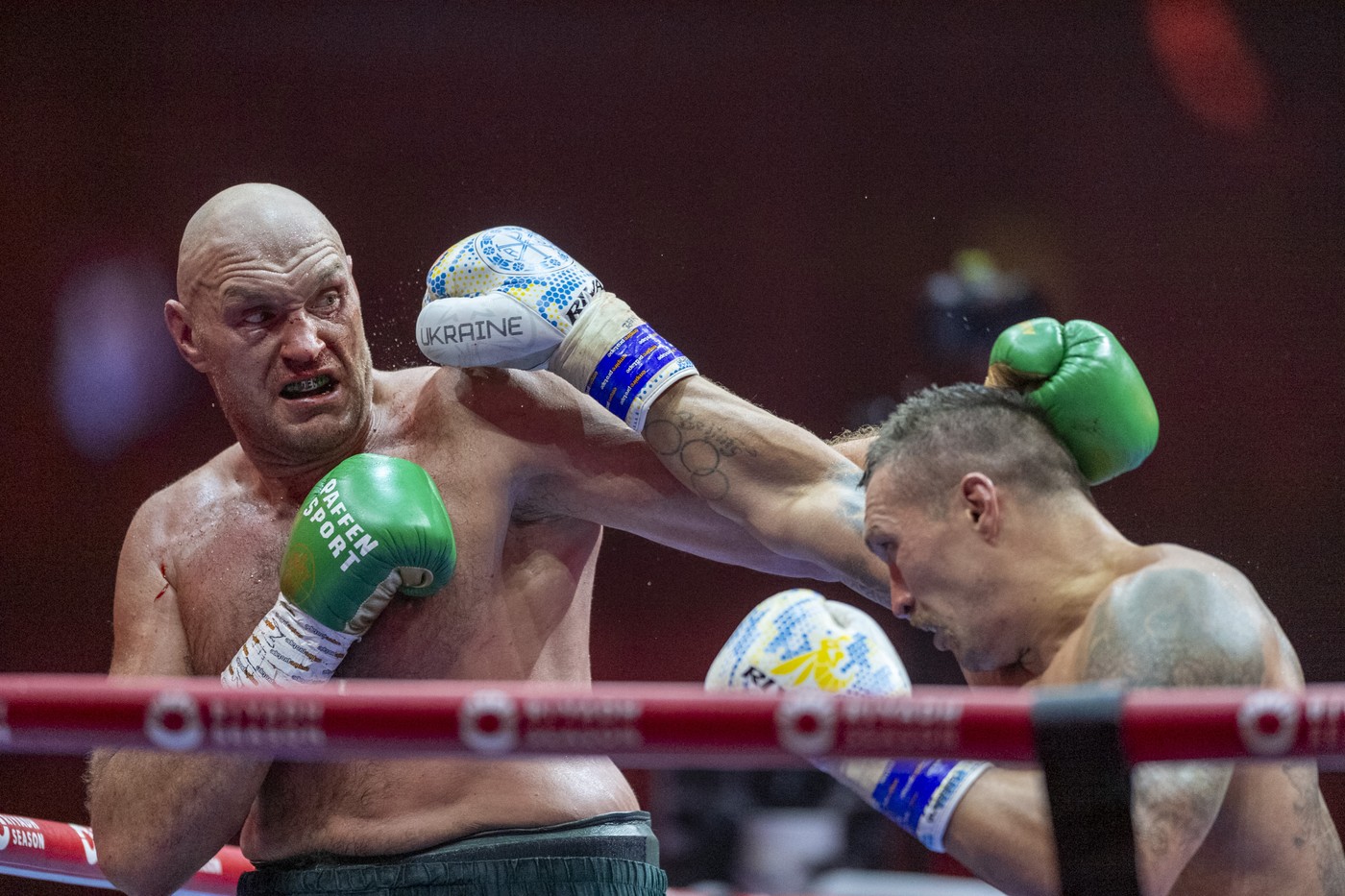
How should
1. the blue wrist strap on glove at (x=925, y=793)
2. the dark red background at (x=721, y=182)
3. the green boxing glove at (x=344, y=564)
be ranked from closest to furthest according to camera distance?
1. the blue wrist strap on glove at (x=925, y=793)
2. the green boxing glove at (x=344, y=564)
3. the dark red background at (x=721, y=182)

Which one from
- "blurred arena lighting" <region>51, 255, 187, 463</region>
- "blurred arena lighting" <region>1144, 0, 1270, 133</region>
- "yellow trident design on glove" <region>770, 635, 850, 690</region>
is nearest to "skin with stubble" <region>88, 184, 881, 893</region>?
"yellow trident design on glove" <region>770, 635, 850, 690</region>

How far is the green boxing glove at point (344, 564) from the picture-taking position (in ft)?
6.35

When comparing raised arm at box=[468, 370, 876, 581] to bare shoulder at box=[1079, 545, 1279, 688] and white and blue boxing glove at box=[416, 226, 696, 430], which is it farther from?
bare shoulder at box=[1079, 545, 1279, 688]

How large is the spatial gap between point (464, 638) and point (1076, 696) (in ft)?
4.04

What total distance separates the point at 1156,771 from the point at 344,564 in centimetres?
107

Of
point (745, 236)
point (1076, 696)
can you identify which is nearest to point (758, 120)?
point (745, 236)

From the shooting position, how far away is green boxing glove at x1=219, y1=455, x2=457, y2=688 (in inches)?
76.2

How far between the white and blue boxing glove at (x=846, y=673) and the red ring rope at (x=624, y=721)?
43 cm

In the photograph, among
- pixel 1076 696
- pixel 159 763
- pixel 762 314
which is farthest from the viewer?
pixel 762 314

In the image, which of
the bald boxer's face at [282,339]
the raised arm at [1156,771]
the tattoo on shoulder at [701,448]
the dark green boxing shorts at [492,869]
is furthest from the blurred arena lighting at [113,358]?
the raised arm at [1156,771]

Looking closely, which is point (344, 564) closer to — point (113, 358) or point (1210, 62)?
point (113, 358)

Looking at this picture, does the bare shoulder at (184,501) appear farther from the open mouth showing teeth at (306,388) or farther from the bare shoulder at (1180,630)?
the bare shoulder at (1180,630)

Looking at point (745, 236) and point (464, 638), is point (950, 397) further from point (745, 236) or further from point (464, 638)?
point (745, 236)

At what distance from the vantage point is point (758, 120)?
4594mm
